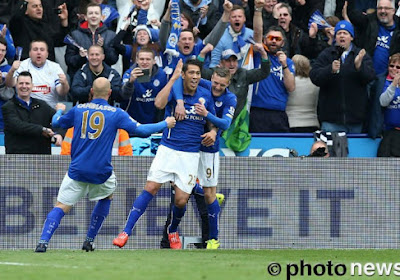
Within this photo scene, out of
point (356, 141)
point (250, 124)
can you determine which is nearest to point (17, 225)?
point (250, 124)

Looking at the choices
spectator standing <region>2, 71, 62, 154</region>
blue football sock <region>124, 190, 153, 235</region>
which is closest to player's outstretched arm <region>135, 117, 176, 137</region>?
blue football sock <region>124, 190, 153, 235</region>

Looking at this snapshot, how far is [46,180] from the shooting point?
15.9 meters

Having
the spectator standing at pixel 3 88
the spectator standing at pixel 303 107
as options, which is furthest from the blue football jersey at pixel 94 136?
the spectator standing at pixel 303 107

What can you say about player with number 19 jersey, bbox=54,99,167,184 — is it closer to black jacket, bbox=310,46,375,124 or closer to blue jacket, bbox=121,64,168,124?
blue jacket, bbox=121,64,168,124

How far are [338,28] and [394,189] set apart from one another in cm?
285

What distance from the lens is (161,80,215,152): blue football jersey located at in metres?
14.2

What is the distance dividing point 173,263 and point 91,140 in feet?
7.35

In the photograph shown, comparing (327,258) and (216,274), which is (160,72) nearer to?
(327,258)

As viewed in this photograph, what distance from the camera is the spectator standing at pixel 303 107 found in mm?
17641

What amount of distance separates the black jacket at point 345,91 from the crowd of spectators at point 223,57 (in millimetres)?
16

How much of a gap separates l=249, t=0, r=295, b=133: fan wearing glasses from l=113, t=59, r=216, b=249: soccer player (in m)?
3.04

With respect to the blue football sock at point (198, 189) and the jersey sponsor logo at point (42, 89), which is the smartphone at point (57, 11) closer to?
the jersey sponsor logo at point (42, 89)

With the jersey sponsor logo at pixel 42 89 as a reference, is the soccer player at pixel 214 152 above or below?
below

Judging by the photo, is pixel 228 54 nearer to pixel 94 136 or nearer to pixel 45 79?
pixel 45 79
